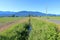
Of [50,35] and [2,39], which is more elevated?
[50,35]

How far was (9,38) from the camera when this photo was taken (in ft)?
64.8

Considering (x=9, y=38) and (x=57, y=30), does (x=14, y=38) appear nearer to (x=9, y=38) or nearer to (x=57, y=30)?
(x=9, y=38)

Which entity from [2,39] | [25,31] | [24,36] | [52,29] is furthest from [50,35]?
[25,31]

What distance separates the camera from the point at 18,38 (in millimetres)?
21234

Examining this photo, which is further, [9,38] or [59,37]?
[9,38]

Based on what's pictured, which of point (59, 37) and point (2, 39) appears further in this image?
point (2, 39)

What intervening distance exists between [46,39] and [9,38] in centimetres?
526

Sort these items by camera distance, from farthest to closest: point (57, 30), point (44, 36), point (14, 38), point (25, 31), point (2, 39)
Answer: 1. point (25, 31)
2. point (14, 38)
3. point (2, 39)
4. point (44, 36)
5. point (57, 30)

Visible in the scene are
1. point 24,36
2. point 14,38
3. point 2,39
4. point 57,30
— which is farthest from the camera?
point 24,36

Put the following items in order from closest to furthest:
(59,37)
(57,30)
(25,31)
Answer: (59,37) → (57,30) → (25,31)

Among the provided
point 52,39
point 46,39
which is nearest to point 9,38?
point 46,39

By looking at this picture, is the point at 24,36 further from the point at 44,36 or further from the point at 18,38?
the point at 44,36

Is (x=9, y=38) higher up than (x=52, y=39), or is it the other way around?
(x=52, y=39)

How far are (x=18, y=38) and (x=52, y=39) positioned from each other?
7.44 m
